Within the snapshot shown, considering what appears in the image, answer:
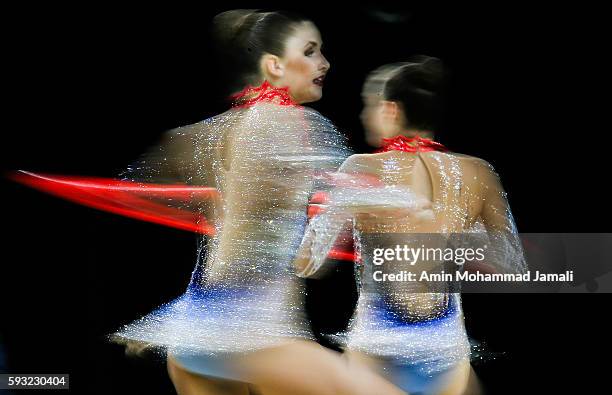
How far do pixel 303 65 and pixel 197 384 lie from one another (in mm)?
974

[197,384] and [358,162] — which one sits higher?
[358,162]

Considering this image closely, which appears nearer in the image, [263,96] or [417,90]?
[263,96]

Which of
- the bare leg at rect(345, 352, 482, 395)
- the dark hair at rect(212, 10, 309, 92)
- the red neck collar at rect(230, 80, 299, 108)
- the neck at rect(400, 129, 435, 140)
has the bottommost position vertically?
the bare leg at rect(345, 352, 482, 395)

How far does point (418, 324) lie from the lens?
2596 millimetres

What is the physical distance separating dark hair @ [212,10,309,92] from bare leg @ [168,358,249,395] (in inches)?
33.1

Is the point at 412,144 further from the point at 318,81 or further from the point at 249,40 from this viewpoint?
the point at 249,40

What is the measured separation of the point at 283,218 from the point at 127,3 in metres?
1.56

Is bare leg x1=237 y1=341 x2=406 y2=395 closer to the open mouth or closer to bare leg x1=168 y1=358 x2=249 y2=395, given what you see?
bare leg x1=168 y1=358 x2=249 y2=395

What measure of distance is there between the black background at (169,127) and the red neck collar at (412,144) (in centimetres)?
26

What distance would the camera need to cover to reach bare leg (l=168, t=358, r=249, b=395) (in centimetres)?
219

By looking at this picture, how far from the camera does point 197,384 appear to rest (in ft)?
7.18

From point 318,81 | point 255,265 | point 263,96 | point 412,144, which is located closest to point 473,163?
point 412,144

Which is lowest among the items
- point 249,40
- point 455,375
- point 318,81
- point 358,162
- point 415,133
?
point 455,375

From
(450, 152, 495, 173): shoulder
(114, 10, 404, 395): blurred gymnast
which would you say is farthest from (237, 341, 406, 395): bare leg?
(450, 152, 495, 173): shoulder
